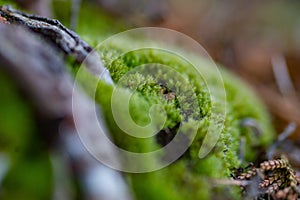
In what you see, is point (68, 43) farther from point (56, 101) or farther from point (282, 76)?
point (282, 76)

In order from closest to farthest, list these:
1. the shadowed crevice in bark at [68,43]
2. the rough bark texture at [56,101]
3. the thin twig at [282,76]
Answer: the rough bark texture at [56,101], the shadowed crevice in bark at [68,43], the thin twig at [282,76]

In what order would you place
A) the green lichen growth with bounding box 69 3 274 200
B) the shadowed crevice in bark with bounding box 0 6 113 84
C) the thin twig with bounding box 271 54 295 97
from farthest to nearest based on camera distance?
1. the thin twig with bounding box 271 54 295 97
2. the shadowed crevice in bark with bounding box 0 6 113 84
3. the green lichen growth with bounding box 69 3 274 200

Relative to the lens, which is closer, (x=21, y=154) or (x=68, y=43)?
(x=21, y=154)

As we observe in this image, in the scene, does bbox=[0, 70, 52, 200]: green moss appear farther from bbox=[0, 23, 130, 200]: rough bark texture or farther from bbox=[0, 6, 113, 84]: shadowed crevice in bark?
bbox=[0, 6, 113, 84]: shadowed crevice in bark

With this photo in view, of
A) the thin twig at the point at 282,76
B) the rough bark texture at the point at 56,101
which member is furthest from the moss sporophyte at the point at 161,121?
the thin twig at the point at 282,76

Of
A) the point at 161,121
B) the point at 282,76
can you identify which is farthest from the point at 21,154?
the point at 282,76

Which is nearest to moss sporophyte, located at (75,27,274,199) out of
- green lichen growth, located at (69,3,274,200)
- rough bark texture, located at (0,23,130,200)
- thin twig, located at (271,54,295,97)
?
green lichen growth, located at (69,3,274,200)

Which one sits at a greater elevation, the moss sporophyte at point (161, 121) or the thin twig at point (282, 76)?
the thin twig at point (282, 76)

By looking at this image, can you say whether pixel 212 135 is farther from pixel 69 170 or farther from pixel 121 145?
pixel 69 170

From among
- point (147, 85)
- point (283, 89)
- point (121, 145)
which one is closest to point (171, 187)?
point (121, 145)

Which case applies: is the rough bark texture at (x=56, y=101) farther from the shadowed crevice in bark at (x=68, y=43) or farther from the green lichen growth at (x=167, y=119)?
the shadowed crevice in bark at (x=68, y=43)
